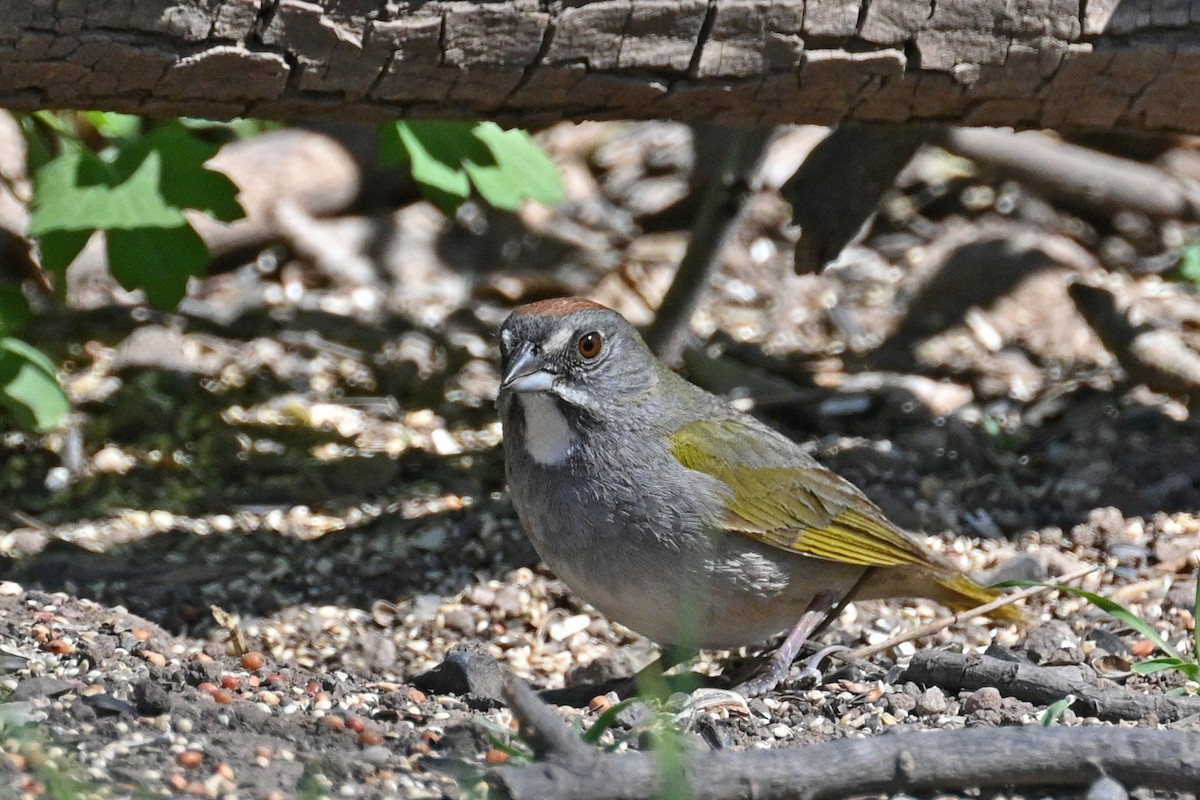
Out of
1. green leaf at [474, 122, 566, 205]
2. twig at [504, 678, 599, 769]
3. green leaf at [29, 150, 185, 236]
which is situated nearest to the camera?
twig at [504, 678, 599, 769]

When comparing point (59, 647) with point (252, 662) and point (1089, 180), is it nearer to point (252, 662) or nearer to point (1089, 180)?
point (252, 662)

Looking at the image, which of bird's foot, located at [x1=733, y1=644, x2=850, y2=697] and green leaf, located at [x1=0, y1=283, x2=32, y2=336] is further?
green leaf, located at [x1=0, y1=283, x2=32, y2=336]

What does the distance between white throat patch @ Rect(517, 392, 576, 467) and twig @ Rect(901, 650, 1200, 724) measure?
108 cm

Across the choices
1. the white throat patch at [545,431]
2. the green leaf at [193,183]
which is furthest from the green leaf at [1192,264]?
the green leaf at [193,183]

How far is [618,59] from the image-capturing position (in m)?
4.35

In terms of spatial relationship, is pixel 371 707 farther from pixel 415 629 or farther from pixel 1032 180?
pixel 1032 180

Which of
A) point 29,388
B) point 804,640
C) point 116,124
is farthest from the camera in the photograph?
point 116,124

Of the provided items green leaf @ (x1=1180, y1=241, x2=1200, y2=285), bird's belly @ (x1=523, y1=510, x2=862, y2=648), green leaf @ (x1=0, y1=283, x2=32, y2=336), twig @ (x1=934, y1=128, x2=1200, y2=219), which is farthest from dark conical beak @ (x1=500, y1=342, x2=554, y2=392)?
twig @ (x1=934, y1=128, x2=1200, y2=219)

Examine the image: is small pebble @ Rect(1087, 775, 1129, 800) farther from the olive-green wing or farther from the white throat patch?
the white throat patch

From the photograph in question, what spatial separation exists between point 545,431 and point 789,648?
0.92 metres

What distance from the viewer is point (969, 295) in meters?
7.38

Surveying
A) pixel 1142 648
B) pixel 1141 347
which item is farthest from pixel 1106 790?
pixel 1141 347

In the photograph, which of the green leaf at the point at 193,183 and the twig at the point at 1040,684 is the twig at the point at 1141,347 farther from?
the green leaf at the point at 193,183

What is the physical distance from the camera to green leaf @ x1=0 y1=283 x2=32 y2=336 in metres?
5.08
